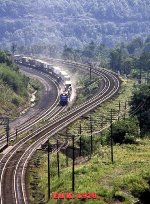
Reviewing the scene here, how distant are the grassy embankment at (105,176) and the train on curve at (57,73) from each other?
4810cm

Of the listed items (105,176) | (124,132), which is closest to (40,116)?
(124,132)

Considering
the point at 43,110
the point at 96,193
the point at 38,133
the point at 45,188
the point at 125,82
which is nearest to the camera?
the point at 96,193

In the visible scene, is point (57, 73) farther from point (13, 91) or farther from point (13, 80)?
point (13, 91)

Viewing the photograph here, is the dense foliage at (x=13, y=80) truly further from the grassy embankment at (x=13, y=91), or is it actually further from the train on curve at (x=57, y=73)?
the train on curve at (x=57, y=73)

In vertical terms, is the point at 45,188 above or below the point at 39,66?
below

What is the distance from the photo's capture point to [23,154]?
7312 centimetres

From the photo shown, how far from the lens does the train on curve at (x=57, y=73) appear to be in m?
120

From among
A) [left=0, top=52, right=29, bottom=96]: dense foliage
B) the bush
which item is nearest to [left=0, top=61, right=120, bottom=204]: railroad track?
the bush

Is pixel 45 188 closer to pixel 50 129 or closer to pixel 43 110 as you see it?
pixel 50 129

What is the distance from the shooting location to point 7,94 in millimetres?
120000

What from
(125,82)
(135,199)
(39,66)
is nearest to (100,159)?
(135,199)

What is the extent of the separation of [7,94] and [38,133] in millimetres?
36680

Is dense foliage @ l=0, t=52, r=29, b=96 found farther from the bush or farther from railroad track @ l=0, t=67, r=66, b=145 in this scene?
the bush

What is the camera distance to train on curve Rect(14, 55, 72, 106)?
394 feet
